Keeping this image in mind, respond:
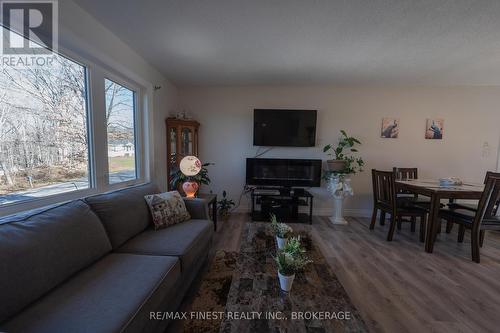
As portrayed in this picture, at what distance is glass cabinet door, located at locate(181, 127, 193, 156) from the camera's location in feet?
10.8

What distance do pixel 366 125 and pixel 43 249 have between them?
13.9 ft

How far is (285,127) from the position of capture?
354 cm

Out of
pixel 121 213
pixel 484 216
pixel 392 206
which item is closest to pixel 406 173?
pixel 392 206

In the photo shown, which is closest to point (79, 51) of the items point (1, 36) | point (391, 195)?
point (1, 36)

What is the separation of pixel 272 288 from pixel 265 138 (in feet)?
8.92

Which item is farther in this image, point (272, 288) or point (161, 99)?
point (161, 99)

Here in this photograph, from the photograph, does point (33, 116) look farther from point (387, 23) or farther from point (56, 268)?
point (387, 23)

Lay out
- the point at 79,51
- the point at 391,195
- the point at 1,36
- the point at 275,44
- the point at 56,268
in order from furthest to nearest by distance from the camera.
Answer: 1. the point at 391,195
2. the point at 275,44
3. the point at 79,51
4. the point at 1,36
5. the point at 56,268

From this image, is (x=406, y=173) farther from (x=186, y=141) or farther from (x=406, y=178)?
(x=186, y=141)

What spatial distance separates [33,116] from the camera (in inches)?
56.6

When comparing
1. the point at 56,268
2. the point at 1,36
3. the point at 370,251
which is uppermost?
the point at 1,36

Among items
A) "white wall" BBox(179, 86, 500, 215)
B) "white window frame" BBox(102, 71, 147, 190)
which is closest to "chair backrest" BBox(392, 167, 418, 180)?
"white wall" BBox(179, 86, 500, 215)

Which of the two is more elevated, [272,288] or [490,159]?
[490,159]

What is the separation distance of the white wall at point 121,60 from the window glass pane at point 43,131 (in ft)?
0.65
